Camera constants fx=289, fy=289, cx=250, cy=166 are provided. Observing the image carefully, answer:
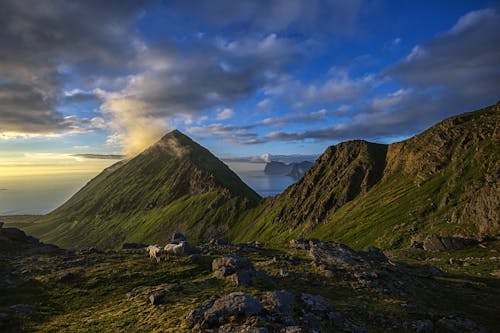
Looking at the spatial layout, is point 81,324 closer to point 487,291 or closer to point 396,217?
point 487,291

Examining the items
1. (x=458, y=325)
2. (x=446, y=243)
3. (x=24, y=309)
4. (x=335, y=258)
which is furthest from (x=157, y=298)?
(x=446, y=243)

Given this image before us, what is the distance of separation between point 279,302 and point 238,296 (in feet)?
10.5

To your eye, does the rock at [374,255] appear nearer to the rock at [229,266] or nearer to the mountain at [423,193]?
the rock at [229,266]

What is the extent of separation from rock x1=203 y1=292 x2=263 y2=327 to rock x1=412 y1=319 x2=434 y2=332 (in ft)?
40.0

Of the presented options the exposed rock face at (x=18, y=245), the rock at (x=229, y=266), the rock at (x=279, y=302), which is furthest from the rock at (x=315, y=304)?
the exposed rock face at (x=18, y=245)

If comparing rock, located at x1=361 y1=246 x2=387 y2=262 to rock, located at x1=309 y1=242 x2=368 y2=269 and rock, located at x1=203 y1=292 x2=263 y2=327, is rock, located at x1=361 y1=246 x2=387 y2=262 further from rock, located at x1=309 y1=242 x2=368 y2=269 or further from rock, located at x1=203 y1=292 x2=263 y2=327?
rock, located at x1=203 y1=292 x2=263 y2=327

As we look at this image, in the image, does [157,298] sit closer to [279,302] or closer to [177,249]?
[279,302]

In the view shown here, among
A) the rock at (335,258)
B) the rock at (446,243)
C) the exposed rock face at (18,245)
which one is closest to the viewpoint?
the rock at (335,258)

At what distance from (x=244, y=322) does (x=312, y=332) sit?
14.6 feet

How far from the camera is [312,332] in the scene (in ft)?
59.1

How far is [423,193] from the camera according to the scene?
137875 millimetres

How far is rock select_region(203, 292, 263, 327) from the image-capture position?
1984 cm

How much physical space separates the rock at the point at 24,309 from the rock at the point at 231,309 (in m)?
20.7

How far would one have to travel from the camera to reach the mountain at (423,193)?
327 ft
